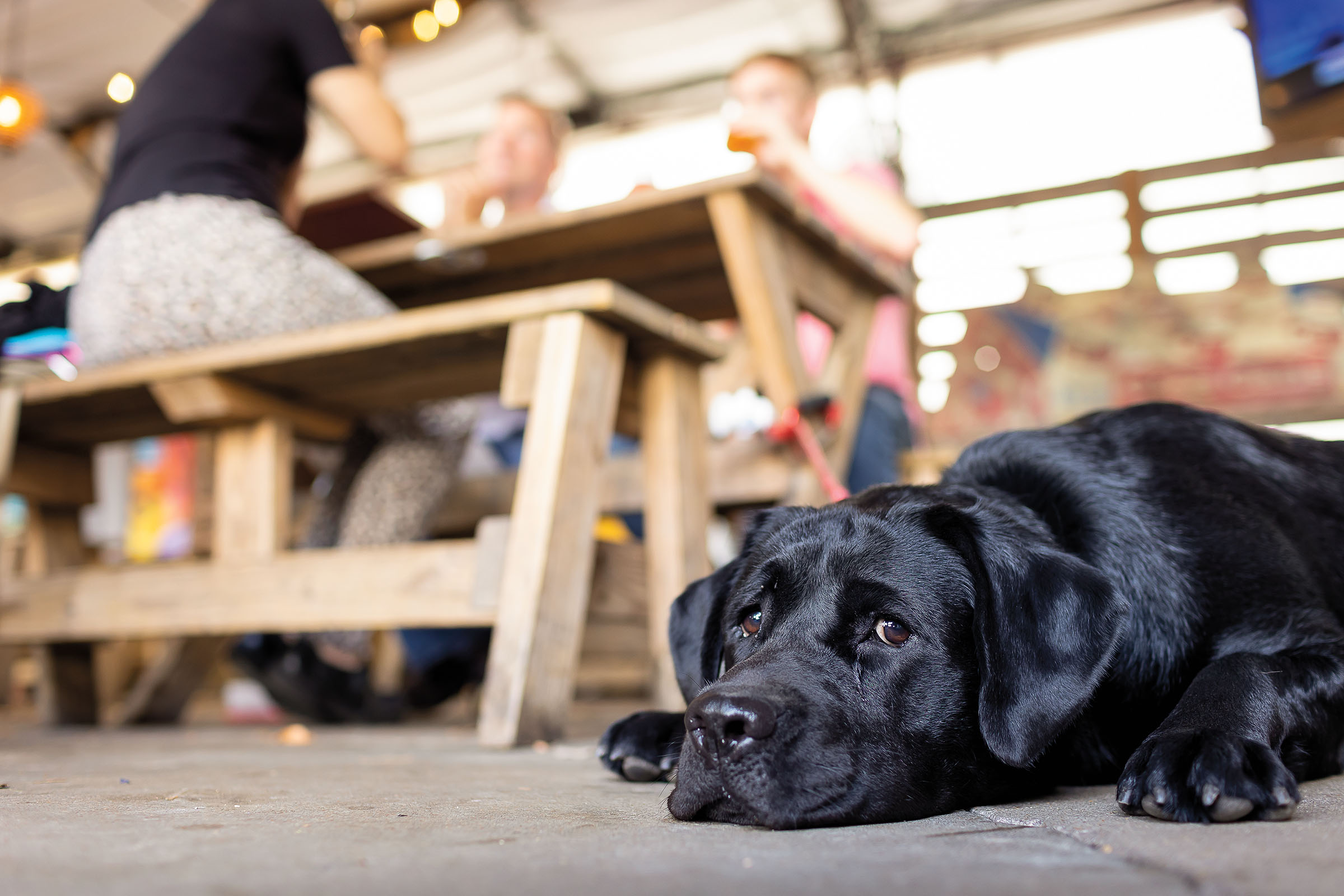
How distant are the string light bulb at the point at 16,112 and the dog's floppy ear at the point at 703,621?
21.2 feet

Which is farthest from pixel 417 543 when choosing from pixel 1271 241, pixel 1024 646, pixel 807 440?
pixel 1271 241

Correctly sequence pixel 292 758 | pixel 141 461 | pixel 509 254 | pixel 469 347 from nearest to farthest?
pixel 292 758, pixel 469 347, pixel 509 254, pixel 141 461

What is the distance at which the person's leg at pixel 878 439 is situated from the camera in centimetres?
330

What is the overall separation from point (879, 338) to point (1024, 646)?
254 cm

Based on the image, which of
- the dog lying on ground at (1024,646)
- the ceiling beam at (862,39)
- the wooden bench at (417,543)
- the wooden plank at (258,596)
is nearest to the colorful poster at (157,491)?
the wooden bench at (417,543)

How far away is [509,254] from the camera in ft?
9.68

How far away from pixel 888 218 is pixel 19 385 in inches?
97.2

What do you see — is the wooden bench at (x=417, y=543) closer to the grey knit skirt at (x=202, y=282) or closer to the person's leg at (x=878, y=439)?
the grey knit skirt at (x=202, y=282)

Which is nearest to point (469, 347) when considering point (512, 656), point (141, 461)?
point (512, 656)

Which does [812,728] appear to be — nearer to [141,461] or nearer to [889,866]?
[889,866]

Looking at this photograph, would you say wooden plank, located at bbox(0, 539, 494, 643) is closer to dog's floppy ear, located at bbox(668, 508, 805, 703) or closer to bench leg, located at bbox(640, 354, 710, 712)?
bench leg, located at bbox(640, 354, 710, 712)

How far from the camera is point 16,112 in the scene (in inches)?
244

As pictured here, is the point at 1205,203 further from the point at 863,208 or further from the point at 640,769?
the point at 640,769

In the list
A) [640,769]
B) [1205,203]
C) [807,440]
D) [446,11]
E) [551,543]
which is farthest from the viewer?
[1205,203]
